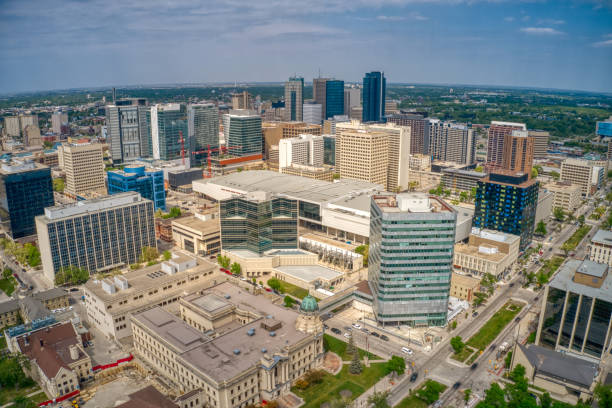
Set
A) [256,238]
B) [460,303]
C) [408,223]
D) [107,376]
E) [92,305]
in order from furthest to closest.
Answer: [256,238], [460,303], [92,305], [408,223], [107,376]

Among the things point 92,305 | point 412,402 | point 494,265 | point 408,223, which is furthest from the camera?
point 494,265

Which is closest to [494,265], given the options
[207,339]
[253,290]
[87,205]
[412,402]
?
[412,402]

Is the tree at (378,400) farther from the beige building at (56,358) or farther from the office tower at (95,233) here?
the office tower at (95,233)

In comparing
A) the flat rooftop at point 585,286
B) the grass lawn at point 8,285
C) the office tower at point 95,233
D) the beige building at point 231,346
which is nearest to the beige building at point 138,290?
the beige building at point 231,346

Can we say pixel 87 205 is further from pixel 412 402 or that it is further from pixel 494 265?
pixel 494 265

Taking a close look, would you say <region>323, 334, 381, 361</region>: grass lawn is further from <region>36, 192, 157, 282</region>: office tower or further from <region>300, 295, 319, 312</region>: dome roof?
<region>36, 192, 157, 282</region>: office tower

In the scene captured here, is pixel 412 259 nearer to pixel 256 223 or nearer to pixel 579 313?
pixel 579 313

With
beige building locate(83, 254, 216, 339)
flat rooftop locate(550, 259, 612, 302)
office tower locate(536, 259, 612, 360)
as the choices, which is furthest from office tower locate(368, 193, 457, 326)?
beige building locate(83, 254, 216, 339)

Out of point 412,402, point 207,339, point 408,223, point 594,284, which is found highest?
point 408,223
